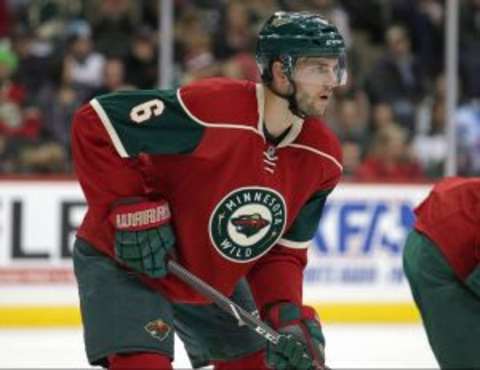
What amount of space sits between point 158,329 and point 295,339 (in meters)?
0.33

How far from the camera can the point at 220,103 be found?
2822mm

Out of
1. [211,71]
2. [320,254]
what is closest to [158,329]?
[320,254]

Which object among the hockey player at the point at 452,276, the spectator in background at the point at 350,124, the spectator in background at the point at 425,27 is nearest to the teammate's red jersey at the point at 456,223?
the hockey player at the point at 452,276

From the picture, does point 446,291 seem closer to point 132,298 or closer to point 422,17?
point 132,298

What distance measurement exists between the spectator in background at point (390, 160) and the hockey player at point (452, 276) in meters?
3.36

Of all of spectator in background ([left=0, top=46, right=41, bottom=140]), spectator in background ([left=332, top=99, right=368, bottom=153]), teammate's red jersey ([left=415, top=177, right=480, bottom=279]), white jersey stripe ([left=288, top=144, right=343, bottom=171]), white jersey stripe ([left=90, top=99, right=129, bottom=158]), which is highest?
white jersey stripe ([left=90, top=99, right=129, bottom=158])

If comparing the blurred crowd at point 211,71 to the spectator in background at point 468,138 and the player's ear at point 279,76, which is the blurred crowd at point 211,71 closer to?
the spectator in background at point 468,138

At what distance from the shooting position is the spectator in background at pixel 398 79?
7.19 m

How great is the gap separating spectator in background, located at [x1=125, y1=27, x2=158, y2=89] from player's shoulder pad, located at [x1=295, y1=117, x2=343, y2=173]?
3.76 metres

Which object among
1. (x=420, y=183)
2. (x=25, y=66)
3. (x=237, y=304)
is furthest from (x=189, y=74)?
(x=237, y=304)

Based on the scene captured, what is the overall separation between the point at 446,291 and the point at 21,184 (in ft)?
10.8

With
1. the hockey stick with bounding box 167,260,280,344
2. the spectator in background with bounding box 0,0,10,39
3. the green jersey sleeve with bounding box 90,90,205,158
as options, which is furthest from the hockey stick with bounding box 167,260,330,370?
the spectator in background with bounding box 0,0,10,39

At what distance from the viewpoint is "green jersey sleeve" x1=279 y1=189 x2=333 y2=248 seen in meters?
2.99

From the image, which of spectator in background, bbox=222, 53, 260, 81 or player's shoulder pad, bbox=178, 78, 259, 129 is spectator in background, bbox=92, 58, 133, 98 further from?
player's shoulder pad, bbox=178, 78, 259, 129
